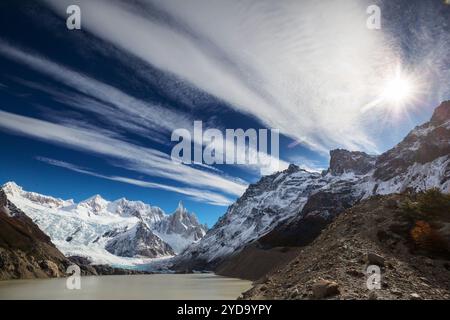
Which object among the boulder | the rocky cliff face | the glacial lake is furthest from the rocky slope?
the rocky cliff face

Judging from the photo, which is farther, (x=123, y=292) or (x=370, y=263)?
(x=123, y=292)

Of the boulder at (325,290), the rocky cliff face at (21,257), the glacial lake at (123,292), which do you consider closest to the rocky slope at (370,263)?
the boulder at (325,290)

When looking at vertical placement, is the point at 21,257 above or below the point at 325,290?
above

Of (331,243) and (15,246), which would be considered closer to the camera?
(331,243)

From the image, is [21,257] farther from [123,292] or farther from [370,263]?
[370,263]

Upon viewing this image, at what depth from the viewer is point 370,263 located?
3209 centimetres

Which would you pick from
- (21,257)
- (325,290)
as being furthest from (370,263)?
(21,257)

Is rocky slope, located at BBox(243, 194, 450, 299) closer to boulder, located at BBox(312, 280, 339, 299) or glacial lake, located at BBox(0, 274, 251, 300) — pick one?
boulder, located at BBox(312, 280, 339, 299)
